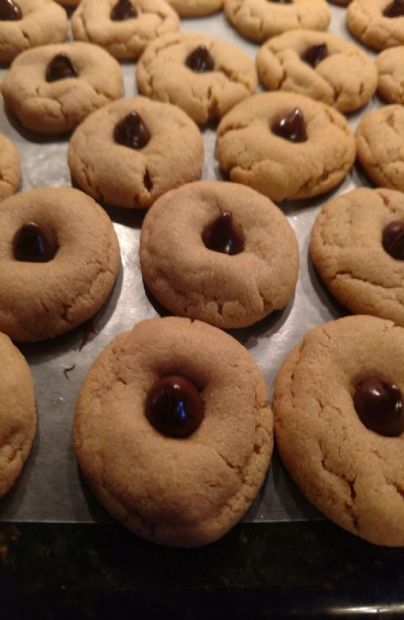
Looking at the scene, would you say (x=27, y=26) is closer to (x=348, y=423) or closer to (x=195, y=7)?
(x=195, y=7)

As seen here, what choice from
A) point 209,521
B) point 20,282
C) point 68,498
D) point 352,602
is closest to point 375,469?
point 352,602

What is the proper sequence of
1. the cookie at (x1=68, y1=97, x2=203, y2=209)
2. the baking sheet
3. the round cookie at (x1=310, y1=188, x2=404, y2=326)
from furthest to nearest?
1. the cookie at (x1=68, y1=97, x2=203, y2=209)
2. the round cookie at (x1=310, y1=188, x2=404, y2=326)
3. the baking sheet

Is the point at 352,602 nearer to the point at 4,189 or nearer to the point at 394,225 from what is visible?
the point at 394,225

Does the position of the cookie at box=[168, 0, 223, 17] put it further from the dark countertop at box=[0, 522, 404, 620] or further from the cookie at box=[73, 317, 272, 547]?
the dark countertop at box=[0, 522, 404, 620]

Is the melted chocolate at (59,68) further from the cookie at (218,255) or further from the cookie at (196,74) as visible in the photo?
the cookie at (218,255)

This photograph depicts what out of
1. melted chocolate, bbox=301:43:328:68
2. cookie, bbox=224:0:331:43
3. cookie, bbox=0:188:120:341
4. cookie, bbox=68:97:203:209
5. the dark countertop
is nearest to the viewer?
the dark countertop

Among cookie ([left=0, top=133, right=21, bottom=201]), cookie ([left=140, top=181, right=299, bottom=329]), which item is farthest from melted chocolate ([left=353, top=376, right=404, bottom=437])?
cookie ([left=0, top=133, right=21, bottom=201])
